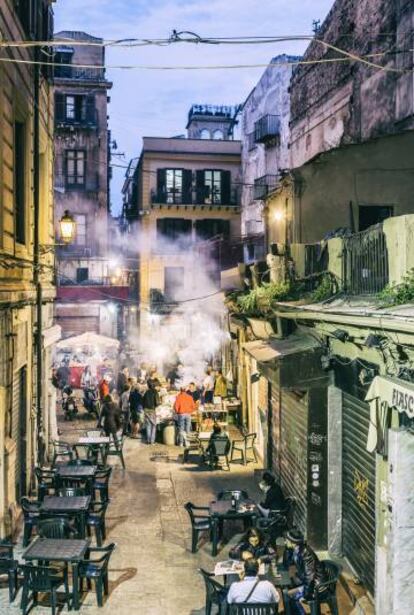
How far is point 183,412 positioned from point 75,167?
30901 millimetres

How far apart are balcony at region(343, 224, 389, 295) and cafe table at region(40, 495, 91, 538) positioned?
6226 millimetres

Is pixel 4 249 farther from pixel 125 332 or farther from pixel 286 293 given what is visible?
→ pixel 125 332

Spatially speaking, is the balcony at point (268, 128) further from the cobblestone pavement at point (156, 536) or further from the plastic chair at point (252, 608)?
the plastic chair at point (252, 608)

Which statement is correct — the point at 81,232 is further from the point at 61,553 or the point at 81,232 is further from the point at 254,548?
the point at 254,548

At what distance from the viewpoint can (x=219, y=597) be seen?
945 cm

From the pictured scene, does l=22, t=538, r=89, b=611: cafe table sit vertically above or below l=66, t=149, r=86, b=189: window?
below

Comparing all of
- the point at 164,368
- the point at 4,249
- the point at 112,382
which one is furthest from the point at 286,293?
the point at 164,368

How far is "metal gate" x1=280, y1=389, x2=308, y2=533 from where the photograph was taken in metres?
13.4

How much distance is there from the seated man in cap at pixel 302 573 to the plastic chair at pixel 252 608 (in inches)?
29.9

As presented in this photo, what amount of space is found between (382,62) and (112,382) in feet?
55.8

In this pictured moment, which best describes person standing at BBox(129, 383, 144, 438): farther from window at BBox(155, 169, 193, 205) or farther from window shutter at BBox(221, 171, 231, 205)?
window shutter at BBox(221, 171, 231, 205)

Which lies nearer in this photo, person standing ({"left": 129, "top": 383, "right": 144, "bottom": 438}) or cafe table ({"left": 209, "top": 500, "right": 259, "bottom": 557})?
cafe table ({"left": 209, "top": 500, "right": 259, "bottom": 557})

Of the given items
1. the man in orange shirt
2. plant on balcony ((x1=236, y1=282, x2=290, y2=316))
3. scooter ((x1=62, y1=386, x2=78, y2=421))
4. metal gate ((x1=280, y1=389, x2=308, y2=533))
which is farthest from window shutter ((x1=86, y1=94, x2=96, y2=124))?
metal gate ((x1=280, y1=389, x2=308, y2=533))

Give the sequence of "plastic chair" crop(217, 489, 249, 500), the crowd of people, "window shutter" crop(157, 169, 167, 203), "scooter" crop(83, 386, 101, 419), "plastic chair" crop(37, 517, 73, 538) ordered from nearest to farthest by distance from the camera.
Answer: "plastic chair" crop(37, 517, 73, 538) < "plastic chair" crop(217, 489, 249, 500) < the crowd of people < "scooter" crop(83, 386, 101, 419) < "window shutter" crop(157, 169, 167, 203)
